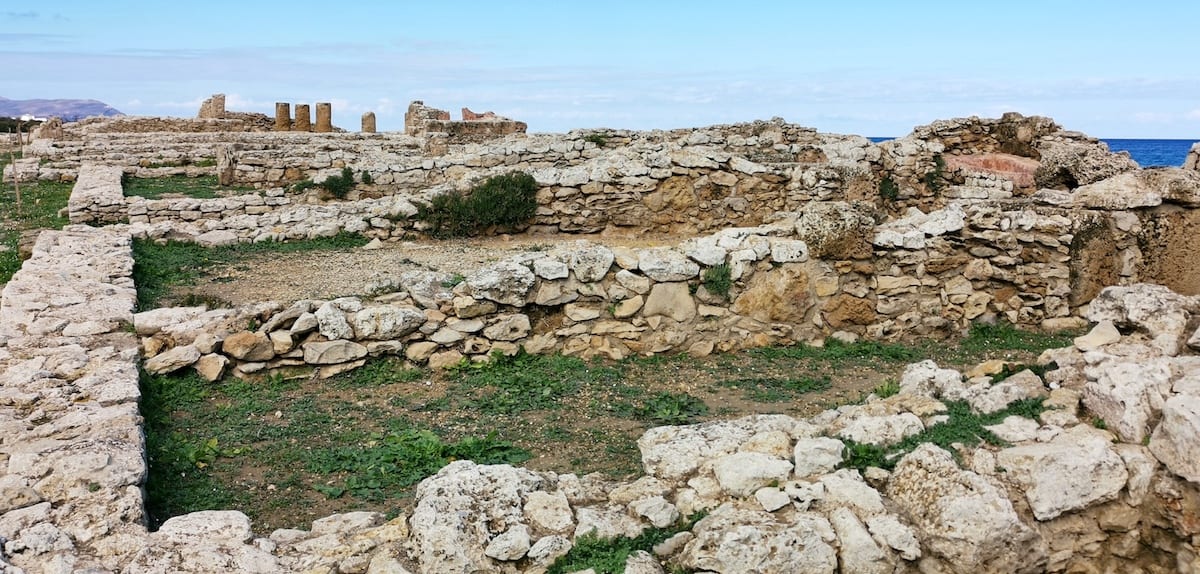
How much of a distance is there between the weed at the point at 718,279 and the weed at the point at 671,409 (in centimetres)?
139

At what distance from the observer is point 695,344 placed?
25.5ft

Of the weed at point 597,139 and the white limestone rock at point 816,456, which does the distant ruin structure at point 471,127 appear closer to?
the weed at point 597,139

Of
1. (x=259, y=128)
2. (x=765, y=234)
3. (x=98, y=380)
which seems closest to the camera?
(x=98, y=380)

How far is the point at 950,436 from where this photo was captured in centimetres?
424

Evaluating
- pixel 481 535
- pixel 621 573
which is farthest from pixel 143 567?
pixel 621 573

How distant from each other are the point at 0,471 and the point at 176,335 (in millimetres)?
2604

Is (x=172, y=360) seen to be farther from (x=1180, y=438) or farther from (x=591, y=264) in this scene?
(x=1180, y=438)

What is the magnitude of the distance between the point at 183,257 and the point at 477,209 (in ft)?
12.7

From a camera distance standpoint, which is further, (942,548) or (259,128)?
(259,128)

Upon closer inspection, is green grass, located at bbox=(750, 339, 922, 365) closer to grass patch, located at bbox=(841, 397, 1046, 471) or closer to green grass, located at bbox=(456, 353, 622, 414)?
green grass, located at bbox=(456, 353, 622, 414)

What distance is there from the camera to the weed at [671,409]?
6.21 metres

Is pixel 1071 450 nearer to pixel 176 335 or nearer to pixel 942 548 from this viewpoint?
pixel 942 548

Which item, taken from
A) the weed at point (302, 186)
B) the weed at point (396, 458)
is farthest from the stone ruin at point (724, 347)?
the weed at point (396, 458)

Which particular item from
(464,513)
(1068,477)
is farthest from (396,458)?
(1068,477)
